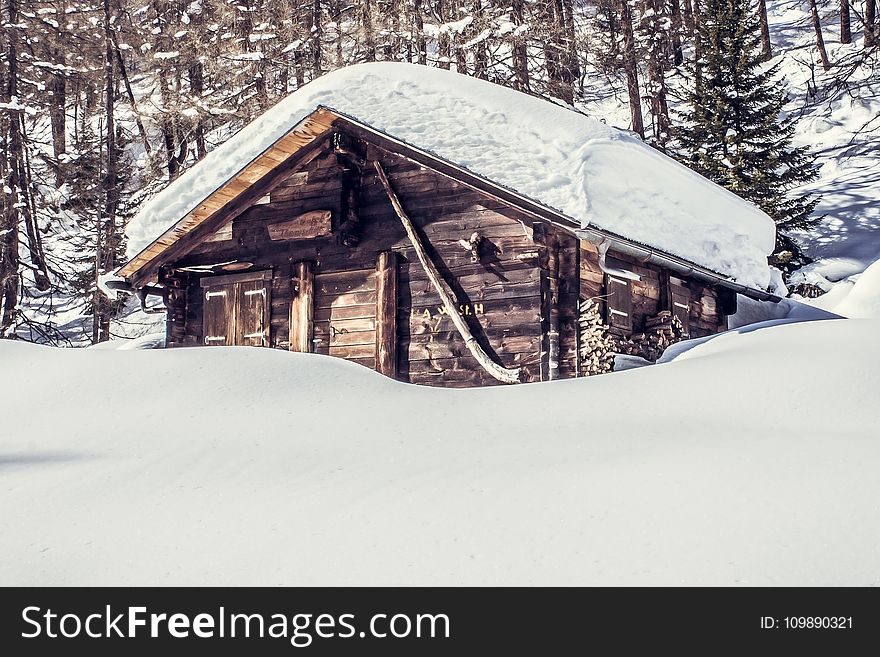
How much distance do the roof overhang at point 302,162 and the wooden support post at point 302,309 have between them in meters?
1.27

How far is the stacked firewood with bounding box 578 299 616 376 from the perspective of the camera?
11648mm

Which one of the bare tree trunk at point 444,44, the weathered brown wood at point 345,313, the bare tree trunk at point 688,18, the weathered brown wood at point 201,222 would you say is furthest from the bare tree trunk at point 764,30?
the weathered brown wood at point 345,313

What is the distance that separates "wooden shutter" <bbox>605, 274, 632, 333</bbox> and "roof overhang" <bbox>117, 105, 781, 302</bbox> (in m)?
0.41

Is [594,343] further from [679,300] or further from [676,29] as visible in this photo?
[676,29]

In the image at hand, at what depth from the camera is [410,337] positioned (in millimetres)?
12469

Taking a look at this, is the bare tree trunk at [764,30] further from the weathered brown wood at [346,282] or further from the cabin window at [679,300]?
the weathered brown wood at [346,282]

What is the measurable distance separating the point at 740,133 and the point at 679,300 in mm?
10550

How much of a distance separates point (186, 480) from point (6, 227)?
19.2 m

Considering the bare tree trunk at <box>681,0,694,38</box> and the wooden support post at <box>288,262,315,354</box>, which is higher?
the bare tree trunk at <box>681,0,694,38</box>

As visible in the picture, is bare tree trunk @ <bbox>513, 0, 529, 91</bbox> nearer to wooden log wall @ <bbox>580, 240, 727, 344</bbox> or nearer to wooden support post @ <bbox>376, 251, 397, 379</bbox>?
wooden log wall @ <bbox>580, 240, 727, 344</bbox>

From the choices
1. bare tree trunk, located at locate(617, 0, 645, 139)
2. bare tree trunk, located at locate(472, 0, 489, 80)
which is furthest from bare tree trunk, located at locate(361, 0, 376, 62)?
bare tree trunk, located at locate(617, 0, 645, 139)
